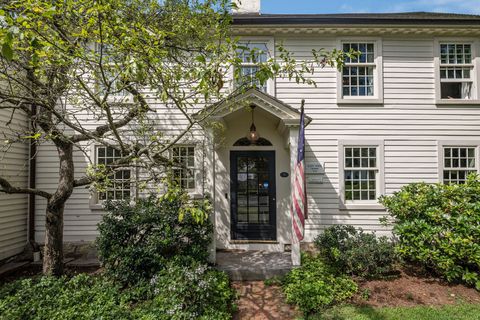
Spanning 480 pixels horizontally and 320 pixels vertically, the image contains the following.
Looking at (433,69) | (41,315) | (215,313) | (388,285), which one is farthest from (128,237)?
(433,69)

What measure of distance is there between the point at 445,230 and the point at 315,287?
9.90 feet

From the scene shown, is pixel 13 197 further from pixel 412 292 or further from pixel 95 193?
pixel 412 292

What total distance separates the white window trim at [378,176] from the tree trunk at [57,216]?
622cm

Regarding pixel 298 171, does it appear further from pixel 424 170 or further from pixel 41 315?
pixel 41 315

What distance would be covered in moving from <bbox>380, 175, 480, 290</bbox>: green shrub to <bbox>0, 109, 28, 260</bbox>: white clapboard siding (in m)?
8.86

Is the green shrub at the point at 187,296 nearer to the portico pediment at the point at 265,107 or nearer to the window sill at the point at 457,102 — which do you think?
the portico pediment at the point at 265,107

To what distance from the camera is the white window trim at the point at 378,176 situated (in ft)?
21.5

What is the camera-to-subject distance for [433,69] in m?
6.80

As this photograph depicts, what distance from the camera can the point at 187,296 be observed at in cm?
384

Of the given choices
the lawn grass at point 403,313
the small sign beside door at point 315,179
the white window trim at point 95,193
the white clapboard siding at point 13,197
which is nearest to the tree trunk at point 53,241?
the white window trim at point 95,193

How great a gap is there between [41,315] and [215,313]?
260 cm

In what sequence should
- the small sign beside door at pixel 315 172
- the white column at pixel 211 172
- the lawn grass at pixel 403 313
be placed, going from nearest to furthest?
the lawn grass at pixel 403 313 → the white column at pixel 211 172 → the small sign beside door at pixel 315 172

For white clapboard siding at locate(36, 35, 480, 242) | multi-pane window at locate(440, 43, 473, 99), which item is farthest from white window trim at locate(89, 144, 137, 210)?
multi-pane window at locate(440, 43, 473, 99)

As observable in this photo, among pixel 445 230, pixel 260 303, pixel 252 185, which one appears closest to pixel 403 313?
pixel 445 230
